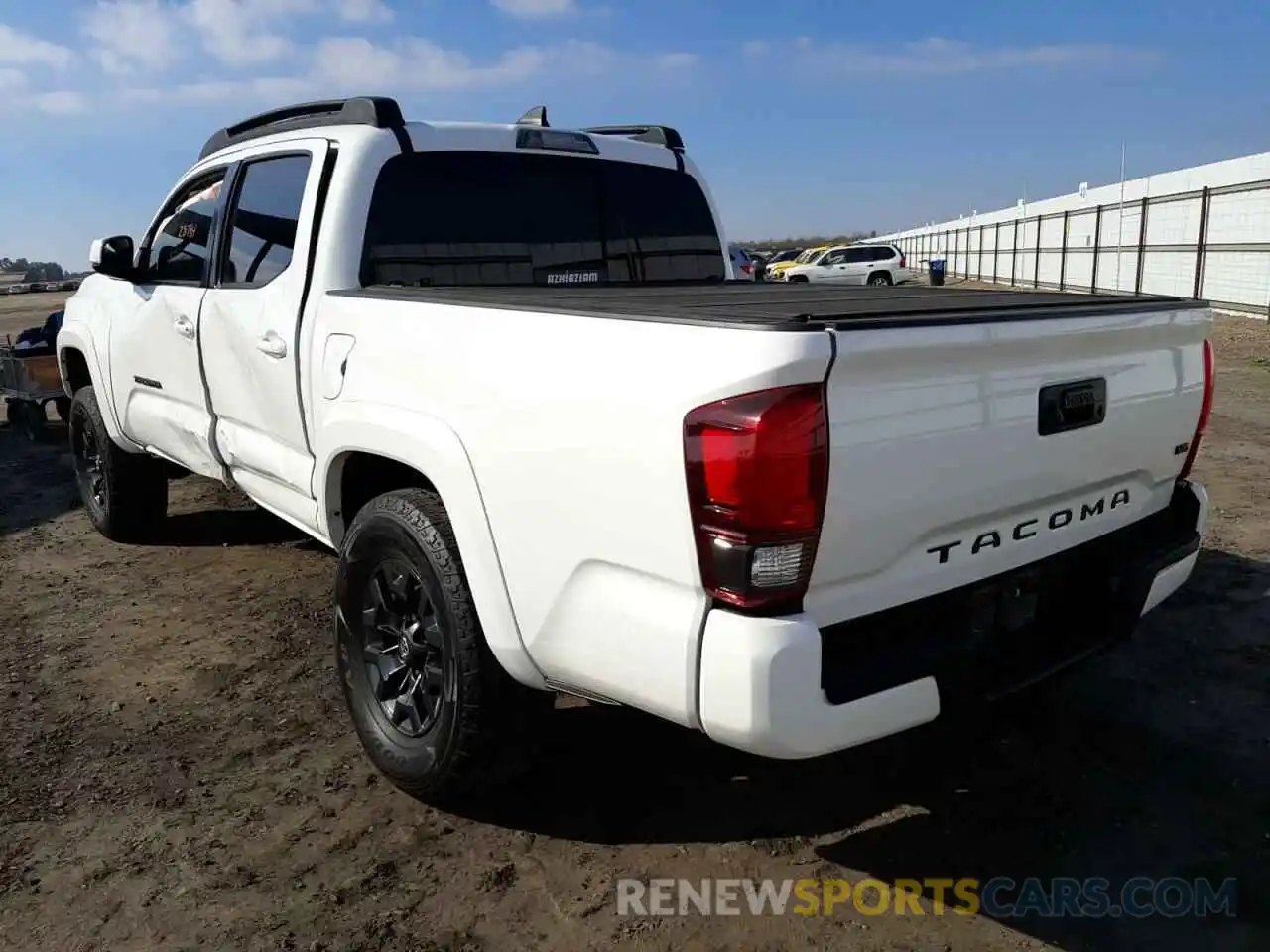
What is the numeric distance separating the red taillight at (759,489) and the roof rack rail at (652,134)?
3.02 m

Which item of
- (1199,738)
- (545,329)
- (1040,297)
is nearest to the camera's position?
(545,329)

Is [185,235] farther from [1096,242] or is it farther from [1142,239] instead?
[1096,242]

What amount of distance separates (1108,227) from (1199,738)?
2774 cm

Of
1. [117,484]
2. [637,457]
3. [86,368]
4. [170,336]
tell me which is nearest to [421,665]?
[637,457]

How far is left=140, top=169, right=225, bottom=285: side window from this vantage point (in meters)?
4.38

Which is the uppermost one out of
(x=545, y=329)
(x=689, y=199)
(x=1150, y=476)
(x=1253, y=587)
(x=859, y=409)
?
(x=689, y=199)

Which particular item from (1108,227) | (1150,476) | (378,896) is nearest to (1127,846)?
(1150,476)

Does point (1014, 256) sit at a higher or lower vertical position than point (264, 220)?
lower

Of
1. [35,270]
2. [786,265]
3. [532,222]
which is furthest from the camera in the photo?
[35,270]

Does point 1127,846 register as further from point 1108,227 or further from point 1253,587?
point 1108,227

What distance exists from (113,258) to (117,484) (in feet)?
4.69

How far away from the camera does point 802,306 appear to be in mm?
2613

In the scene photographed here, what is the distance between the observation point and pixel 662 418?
6.81ft

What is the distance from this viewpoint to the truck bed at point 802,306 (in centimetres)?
211
